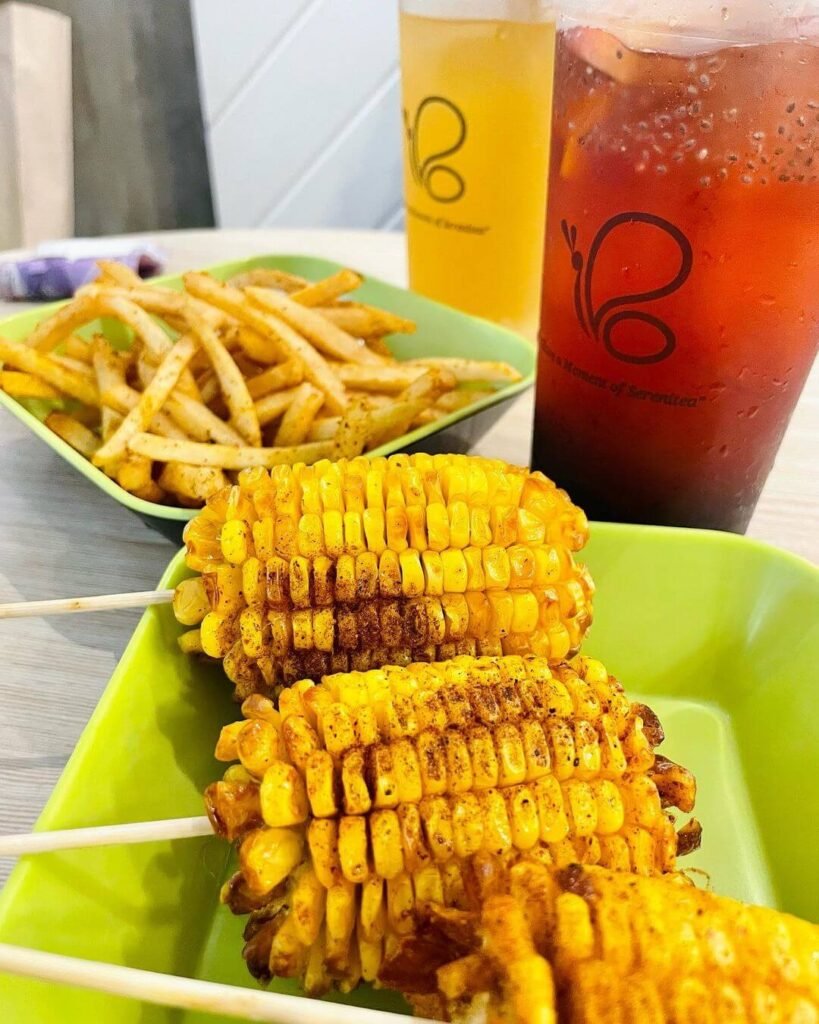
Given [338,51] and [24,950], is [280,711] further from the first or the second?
[338,51]

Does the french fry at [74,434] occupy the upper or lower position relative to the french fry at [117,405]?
lower

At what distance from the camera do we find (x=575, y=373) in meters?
0.92

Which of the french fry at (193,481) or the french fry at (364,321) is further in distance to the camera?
the french fry at (364,321)

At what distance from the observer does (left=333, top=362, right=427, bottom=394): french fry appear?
3.67 feet

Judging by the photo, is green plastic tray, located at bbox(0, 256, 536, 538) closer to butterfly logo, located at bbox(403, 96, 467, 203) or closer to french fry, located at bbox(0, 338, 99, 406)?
french fry, located at bbox(0, 338, 99, 406)

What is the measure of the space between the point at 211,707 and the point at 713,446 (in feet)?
2.00

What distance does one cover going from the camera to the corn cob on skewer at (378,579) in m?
0.73

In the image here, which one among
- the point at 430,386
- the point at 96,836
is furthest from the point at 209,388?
the point at 96,836

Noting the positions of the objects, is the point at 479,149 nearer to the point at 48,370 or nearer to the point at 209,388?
the point at 209,388

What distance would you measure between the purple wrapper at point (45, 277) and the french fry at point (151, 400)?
696 millimetres

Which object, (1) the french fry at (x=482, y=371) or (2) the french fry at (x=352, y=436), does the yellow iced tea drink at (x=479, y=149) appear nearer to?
(1) the french fry at (x=482, y=371)

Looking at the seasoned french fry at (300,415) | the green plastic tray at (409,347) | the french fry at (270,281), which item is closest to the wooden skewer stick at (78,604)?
the green plastic tray at (409,347)

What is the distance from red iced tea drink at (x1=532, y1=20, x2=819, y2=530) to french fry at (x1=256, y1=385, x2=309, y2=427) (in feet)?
1.11

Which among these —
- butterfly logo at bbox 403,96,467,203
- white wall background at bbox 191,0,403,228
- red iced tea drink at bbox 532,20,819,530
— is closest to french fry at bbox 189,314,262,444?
red iced tea drink at bbox 532,20,819,530
